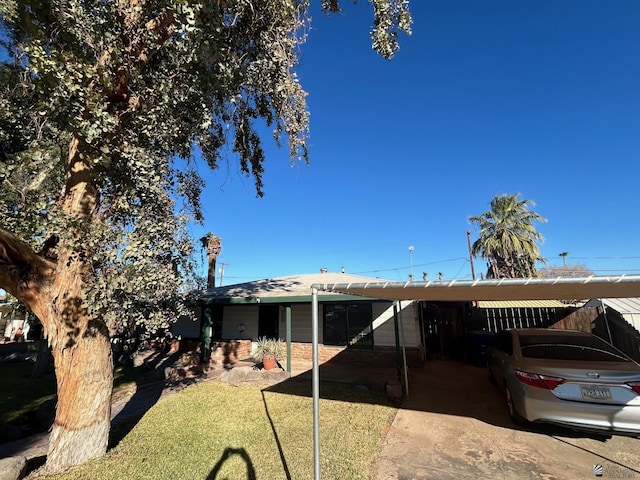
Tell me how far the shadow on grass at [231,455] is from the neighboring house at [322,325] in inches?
201

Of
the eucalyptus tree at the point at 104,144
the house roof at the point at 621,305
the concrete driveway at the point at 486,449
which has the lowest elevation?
the concrete driveway at the point at 486,449

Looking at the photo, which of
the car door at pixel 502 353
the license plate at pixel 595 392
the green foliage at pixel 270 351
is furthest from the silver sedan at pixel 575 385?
the green foliage at pixel 270 351

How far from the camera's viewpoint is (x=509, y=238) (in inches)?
786

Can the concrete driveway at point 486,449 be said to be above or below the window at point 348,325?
below

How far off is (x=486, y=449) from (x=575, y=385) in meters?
1.58

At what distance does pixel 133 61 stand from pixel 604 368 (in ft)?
28.4

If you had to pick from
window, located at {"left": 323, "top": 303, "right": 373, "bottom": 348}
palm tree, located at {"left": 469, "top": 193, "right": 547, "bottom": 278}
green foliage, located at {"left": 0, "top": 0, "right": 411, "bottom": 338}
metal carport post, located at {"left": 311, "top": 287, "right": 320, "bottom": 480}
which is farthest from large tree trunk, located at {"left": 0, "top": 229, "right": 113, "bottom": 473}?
palm tree, located at {"left": 469, "top": 193, "right": 547, "bottom": 278}

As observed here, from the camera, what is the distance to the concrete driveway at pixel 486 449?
13.0 feet

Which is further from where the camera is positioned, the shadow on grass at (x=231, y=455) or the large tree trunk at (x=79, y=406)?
the large tree trunk at (x=79, y=406)

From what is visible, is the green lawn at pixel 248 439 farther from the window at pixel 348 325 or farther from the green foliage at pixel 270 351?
the window at pixel 348 325

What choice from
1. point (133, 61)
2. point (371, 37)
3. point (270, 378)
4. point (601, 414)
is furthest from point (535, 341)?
point (133, 61)

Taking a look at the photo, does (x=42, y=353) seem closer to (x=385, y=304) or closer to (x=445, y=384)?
(x=385, y=304)

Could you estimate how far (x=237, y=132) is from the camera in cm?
752

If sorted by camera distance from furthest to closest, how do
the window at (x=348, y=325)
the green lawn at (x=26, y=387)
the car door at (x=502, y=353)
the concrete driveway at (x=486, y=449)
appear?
the window at (x=348, y=325)
the green lawn at (x=26, y=387)
the car door at (x=502, y=353)
the concrete driveway at (x=486, y=449)
